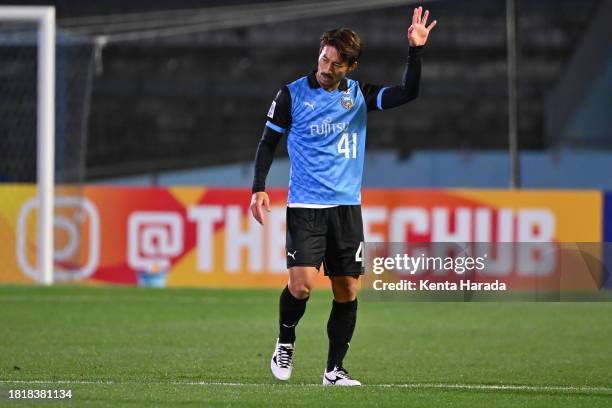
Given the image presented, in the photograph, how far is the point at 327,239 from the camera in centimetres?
666

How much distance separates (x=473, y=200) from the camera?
16391 mm

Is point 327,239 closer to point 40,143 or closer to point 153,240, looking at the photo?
point 40,143

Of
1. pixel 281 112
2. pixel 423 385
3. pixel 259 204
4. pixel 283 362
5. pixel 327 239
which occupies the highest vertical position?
pixel 281 112

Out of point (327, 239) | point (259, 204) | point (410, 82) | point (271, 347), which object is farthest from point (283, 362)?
point (271, 347)

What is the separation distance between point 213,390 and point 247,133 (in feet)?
66.0

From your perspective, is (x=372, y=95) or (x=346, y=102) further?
(x=372, y=95)

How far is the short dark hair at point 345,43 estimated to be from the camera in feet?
21.1

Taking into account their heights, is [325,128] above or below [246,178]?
above

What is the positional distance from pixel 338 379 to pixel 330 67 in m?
1.61

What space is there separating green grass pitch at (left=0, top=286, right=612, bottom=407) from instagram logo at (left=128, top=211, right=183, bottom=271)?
5.17 feet

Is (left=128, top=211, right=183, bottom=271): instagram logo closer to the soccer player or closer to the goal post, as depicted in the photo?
the goal post

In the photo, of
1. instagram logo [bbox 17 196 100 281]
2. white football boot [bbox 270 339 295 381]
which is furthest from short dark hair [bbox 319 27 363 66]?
instagram logo [bbox 17 196 100 281]

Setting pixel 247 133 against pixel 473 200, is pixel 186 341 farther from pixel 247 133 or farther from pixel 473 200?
pixel 247 133

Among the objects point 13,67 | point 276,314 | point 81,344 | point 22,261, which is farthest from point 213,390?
point 13,67
